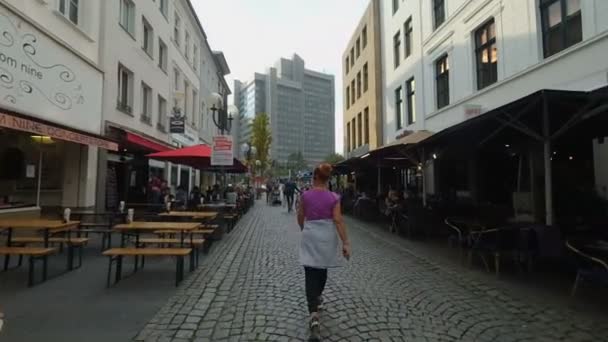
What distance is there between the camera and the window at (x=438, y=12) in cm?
1495

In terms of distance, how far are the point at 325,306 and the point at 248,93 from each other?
74.9 m

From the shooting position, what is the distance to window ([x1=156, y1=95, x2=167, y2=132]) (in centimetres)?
1780

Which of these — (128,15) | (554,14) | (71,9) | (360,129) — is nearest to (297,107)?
(360,129)

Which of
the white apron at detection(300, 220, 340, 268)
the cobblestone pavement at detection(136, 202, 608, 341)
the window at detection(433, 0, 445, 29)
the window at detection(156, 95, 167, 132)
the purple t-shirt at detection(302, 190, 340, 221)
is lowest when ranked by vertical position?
the cobblestone pavement at detection(136, 202, 608, 341)

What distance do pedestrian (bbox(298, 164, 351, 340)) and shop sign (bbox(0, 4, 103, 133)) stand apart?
22.8 ft

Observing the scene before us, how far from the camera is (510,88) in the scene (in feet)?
34.2

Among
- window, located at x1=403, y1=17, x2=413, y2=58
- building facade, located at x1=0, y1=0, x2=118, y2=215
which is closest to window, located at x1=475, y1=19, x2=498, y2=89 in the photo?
window, located at x1=403, y1=17, x2=413, y2=58

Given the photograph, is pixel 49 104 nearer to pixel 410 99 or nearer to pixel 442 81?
pixel 442 81

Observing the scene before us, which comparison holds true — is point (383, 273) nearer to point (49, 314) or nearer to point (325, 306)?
point (325, 306)

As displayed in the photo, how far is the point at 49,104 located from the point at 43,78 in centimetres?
59

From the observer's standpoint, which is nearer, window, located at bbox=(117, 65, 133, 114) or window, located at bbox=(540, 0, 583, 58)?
window, located at bbox=(540, 0, 583, 58)

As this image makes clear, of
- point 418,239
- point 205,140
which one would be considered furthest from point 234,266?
point 205,140

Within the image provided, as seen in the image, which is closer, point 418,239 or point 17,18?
point 17,18

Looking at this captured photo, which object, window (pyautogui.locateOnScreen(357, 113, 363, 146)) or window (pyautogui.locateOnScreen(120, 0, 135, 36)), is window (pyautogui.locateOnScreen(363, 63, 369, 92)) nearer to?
window (pyautogui.locateOnScreen(357, 113, 363, 146))
